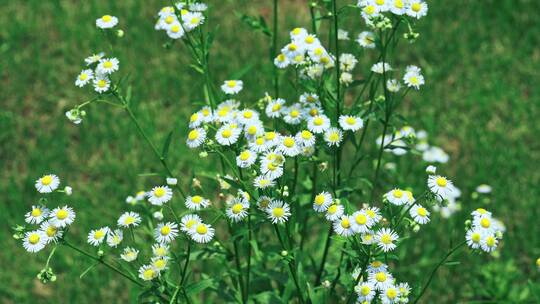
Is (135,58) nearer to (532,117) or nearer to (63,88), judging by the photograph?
(63,88)

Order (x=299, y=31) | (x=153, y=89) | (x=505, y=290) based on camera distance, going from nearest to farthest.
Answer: (x=299, y=31)
(x=505, y=290)
(x=153, y=89)

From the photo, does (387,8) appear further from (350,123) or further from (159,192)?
(159,192)

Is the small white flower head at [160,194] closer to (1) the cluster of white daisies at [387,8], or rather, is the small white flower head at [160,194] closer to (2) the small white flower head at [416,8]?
(1) the cluster of white daisies at [387,8]

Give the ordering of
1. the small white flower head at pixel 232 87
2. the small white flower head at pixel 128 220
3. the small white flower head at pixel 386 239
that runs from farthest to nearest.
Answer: the small white flower head at pixel 232 87 → the small white flower head at pixel 128 220 → the small white flower head at pixel 386 239

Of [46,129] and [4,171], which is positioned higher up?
[46,129]

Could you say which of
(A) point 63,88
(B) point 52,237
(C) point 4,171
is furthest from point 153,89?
(B) point 52,237

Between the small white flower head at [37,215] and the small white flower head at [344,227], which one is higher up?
the small white flower head at [344,227]

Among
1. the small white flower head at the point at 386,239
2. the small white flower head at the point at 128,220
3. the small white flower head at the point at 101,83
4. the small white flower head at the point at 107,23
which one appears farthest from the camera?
the small white flower head at the point at 107,23

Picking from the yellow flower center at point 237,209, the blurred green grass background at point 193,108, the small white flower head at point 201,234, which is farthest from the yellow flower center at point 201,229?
the blurred green grass background at point 193,108
